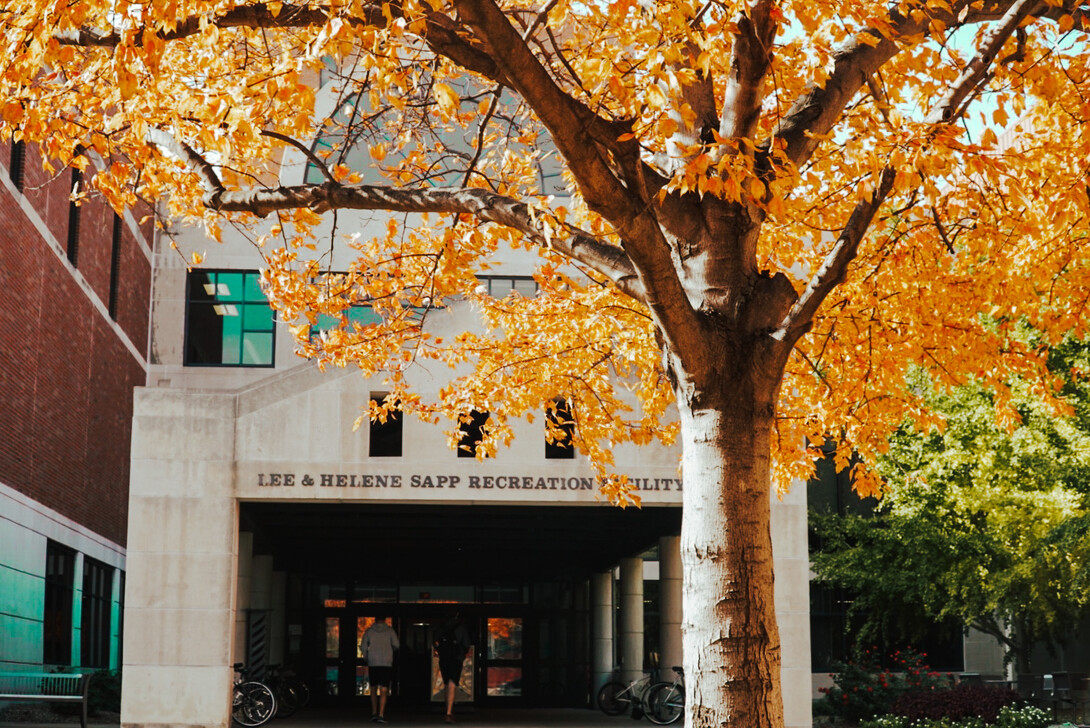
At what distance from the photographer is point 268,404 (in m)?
19.7

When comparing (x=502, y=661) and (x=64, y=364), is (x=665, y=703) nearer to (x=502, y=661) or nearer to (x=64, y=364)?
(x=502, y=661)

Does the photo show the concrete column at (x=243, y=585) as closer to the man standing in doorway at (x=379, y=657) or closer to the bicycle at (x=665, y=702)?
the man standing in doorway at (x=379, y=657)

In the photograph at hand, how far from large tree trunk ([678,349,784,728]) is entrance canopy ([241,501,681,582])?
13463 millimetres

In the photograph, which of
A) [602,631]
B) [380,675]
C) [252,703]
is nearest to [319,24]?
[252,703]

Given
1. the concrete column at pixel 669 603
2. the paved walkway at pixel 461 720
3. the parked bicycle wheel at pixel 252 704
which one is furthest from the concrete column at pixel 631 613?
the parked bicycle wheel at pixel 252 704

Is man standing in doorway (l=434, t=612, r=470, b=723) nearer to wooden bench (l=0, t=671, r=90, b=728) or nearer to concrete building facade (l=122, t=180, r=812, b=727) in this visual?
concrete building facade (l=122, t=180, r=812, b=727)

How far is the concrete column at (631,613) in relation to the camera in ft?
96.7

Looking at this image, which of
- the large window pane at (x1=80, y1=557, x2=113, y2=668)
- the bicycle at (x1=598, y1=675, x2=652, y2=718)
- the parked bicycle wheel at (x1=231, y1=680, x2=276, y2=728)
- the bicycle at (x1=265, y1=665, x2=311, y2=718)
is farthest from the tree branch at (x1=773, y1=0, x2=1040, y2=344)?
the large window pane at (x1=80, y1=557, x2=113, y2=668)

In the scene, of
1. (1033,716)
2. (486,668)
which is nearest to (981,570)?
(1033,716)

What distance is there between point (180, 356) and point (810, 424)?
90.5ft

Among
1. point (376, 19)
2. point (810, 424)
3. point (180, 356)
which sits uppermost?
point (180, 356)

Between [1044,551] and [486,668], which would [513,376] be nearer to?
[1044,551]

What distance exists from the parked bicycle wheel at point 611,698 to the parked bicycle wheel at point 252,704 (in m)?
7.72

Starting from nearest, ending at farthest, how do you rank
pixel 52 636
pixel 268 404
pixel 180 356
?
pixel 268 404, pixel 52 636, pixel 180 356
